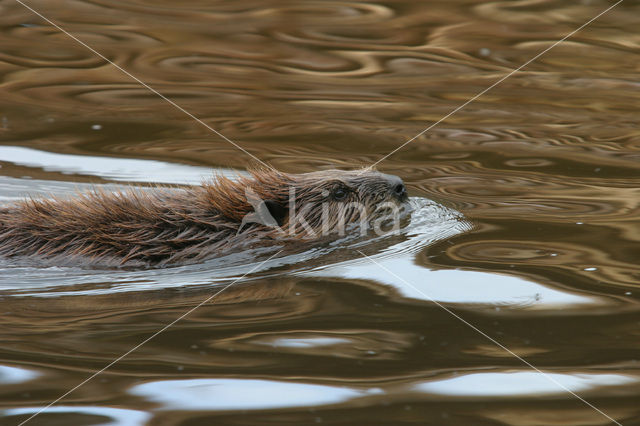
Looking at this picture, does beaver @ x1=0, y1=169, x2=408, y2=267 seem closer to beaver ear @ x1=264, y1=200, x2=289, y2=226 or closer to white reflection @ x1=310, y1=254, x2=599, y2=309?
beaver ear @ x1=264, y1=200, x2=289, y2=226

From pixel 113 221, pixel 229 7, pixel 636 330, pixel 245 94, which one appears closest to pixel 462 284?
pixel 636 330

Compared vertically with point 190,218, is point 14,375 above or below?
below

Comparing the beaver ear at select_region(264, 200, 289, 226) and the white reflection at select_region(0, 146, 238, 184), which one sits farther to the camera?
the white reflection at select_region(0, 146, 238, 184)

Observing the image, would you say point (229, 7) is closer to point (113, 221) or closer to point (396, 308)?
point (113, 221)

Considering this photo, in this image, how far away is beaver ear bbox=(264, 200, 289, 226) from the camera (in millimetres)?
5688

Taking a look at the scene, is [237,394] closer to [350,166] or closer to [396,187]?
[396,187]

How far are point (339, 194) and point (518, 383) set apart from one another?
9.15ft

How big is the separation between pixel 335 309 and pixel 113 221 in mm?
1785

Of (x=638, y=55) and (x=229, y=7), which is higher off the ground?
(x=229, y=7)

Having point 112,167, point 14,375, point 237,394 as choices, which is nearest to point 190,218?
point 14,375

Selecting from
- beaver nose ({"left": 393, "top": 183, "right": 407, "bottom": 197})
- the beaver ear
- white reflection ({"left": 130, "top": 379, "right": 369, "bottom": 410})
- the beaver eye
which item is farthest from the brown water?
the beaver eye

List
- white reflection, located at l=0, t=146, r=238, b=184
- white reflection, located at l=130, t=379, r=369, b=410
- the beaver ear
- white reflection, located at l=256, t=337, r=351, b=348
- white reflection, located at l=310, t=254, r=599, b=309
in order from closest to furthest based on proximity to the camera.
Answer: white reflection, located at l=130, t=379, r=369, b=410 < white reflection, located at l=256, t=337, r=351, b=348 < white reflection, located at l=310, t=254, r=599, b=309 < the beaver ear < white reflection, located at l=0, t=146, r=238, b=184

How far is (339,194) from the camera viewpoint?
5980 mm

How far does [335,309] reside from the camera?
4.29 m
